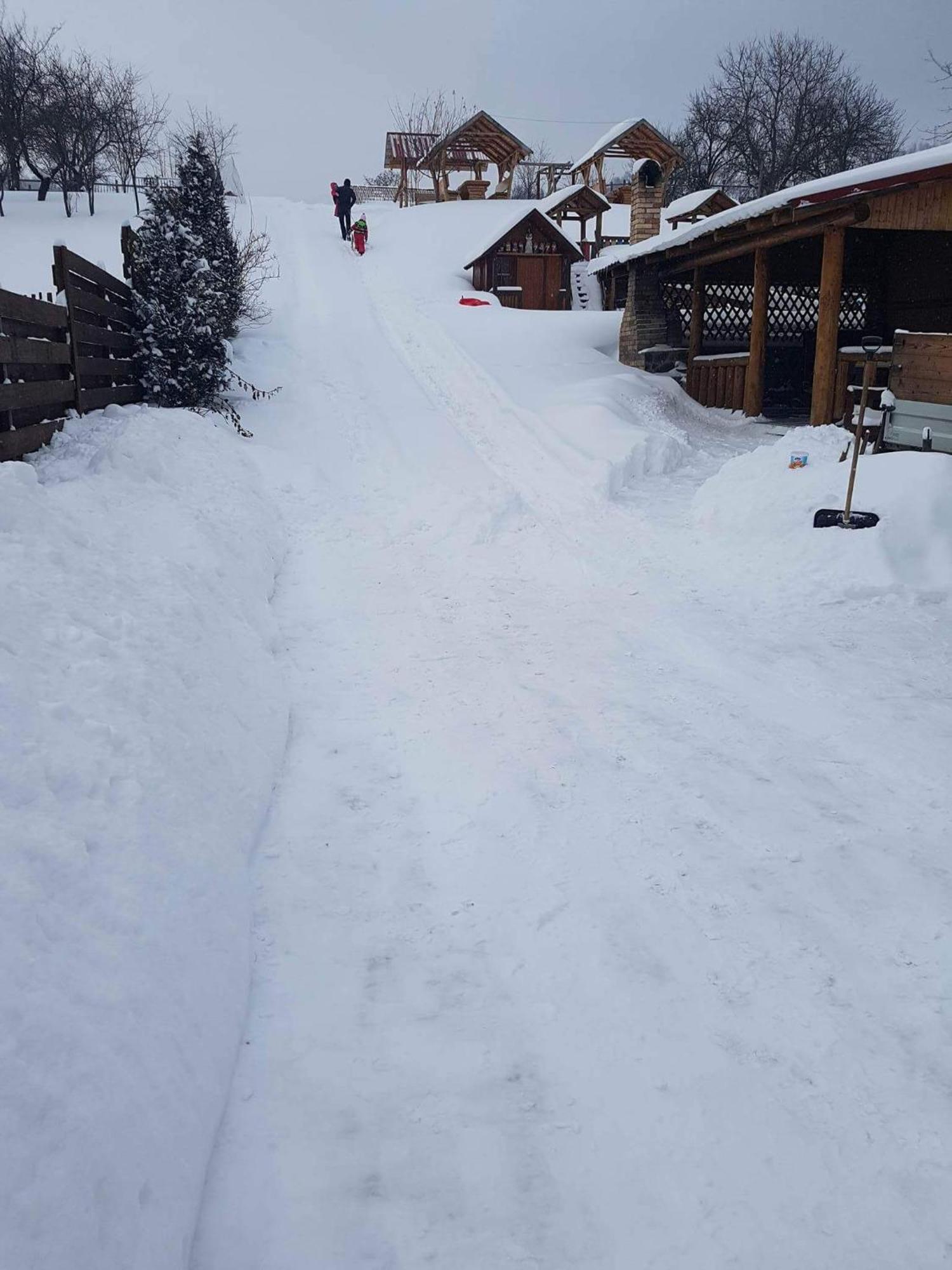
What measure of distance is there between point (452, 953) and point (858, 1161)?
1.29 meters

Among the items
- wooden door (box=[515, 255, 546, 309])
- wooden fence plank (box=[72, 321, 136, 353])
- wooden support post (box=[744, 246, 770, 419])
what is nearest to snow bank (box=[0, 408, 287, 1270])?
wooden fence plank (box=[72, 321, 136, 353])

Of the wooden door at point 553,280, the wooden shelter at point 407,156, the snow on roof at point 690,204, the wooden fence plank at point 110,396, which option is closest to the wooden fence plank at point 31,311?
the wooden fence plank at point 110,396

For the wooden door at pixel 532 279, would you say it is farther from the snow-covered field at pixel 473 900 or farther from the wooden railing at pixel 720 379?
the snow-covered field at pixel 473 900

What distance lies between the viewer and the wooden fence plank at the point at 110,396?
24.1 ft

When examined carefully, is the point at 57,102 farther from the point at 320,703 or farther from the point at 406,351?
the point at 320,703

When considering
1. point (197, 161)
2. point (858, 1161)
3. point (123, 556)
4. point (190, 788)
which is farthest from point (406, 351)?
point (858, 1161)

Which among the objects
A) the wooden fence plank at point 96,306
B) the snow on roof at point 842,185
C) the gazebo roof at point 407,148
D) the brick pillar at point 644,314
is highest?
the gazebo roof at point 407,148

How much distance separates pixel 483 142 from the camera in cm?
3697

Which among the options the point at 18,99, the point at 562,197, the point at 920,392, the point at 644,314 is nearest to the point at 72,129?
the point at 18,99

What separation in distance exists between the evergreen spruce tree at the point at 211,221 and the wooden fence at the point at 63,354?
3.90 ft

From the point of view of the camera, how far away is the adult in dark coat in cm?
3109

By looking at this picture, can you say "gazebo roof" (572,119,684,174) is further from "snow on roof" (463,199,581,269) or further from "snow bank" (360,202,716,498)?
"snow bank" (360,202,716,498)

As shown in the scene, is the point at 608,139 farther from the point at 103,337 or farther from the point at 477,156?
the point at 103,337

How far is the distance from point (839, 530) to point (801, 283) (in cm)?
1123
